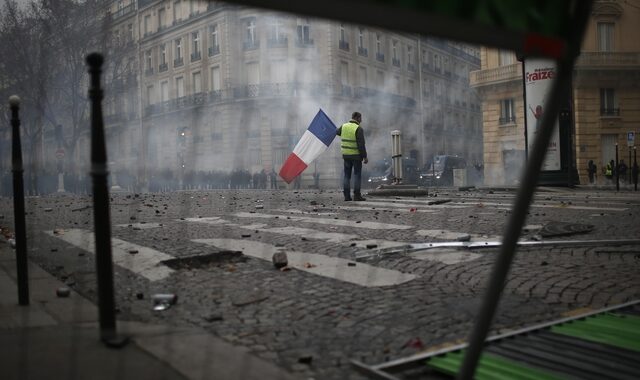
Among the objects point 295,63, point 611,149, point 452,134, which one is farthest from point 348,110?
point 611,149

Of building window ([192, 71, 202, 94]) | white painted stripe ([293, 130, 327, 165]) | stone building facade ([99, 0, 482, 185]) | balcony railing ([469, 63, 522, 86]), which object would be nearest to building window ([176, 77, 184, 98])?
stone building facade ([99, 0, 482, 185])

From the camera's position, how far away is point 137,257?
410 cm

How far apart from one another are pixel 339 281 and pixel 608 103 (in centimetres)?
2842

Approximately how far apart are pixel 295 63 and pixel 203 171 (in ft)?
24.2

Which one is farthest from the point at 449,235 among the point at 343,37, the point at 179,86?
the point at 179,86

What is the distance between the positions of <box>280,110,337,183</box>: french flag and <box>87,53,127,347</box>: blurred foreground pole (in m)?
9.04

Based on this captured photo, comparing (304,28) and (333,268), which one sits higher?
(304,28)

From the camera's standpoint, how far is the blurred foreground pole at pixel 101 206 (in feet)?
6.52

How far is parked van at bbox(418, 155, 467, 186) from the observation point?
26.1 metres

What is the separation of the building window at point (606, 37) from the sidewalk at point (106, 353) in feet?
86.1

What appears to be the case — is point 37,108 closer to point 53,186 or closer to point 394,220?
point 394,220

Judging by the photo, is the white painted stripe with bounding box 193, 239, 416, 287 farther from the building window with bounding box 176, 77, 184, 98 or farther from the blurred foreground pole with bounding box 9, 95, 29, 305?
the building window with bounding box 176, 77, 184, 98

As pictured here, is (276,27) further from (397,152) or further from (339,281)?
(397,152)

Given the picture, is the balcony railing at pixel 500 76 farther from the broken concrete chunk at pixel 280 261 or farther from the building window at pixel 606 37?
the broken concrete chunk at pixel 280 261
